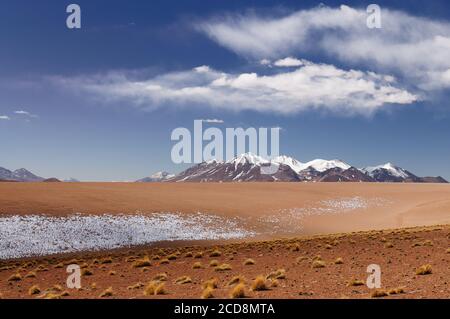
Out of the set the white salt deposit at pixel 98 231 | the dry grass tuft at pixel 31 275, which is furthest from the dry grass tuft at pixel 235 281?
the white salt deposit at pixel 98 231

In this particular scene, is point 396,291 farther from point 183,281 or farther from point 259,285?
point 183,281

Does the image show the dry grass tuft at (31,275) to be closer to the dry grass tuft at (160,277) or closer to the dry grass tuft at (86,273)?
the dry grass tuft at (86,273)

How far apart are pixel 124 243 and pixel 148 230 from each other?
606 centimetres

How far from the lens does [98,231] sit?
143ft

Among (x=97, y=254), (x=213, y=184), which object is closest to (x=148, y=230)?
(x=97, y=254)

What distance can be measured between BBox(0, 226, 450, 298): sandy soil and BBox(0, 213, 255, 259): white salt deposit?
3317 millimetres

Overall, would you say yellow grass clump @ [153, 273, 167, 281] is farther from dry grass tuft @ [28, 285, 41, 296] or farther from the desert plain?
dry grass tuft @ [28, 285, 41, 296]

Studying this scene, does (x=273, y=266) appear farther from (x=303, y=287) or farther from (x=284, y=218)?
(x=284, y=218)

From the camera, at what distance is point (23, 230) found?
40.0 meters

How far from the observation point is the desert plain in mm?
17875

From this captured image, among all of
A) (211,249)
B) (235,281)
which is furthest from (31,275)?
(211,249)

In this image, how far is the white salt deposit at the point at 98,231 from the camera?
36.9 m

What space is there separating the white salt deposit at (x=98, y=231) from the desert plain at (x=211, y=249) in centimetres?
11

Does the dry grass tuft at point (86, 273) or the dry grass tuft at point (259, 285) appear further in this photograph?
the dry grass tuft at point (86, 273)
